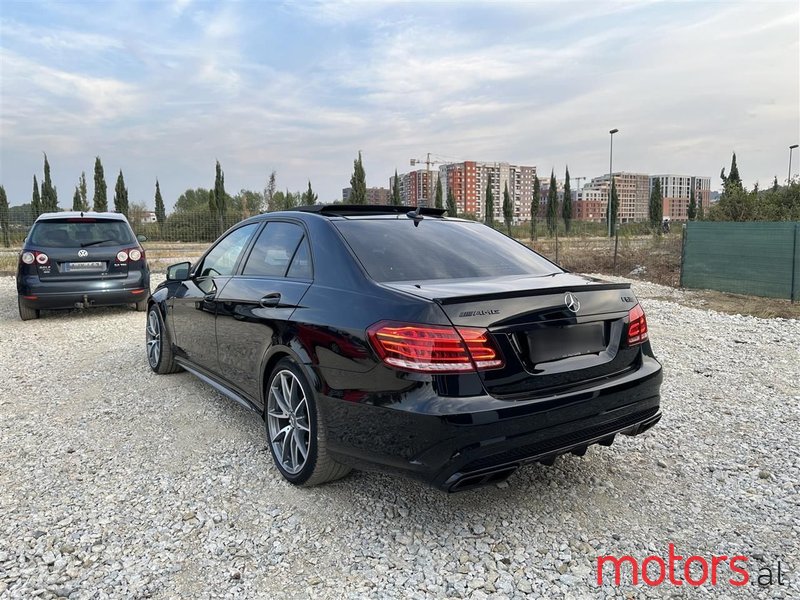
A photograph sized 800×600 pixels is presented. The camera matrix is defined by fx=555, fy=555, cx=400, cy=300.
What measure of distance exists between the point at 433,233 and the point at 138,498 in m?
2.32

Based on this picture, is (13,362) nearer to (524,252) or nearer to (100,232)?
(100,232)

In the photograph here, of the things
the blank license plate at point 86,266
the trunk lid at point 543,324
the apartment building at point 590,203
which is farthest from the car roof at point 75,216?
the apartment building at point 590,203

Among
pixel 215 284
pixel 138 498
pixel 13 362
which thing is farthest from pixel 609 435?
pixel 13 362

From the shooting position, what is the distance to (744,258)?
38.6 feet

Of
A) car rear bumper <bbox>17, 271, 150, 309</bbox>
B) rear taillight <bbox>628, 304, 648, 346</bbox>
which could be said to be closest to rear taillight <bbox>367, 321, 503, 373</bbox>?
rear taillight <bbox>628, 304, 648, 346</bbox>

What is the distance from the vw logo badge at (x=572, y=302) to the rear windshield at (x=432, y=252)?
539mm

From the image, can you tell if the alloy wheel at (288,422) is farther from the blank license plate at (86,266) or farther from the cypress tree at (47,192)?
the cypress tree at (47,192)

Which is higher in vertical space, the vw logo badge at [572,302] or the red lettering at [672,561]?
the vw logo badge at [572,302]

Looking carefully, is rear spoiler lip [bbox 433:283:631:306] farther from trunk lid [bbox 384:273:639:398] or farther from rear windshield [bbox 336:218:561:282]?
rear windshield [bbox 336:218:561:282]

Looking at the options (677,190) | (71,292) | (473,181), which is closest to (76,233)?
(71,292)

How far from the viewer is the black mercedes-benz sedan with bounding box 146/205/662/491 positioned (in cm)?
240

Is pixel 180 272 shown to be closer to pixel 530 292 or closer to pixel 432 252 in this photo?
pixel 432 252

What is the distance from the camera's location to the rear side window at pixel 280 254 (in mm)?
3379

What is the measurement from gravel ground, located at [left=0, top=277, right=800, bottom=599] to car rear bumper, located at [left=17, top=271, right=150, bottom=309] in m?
4.08
